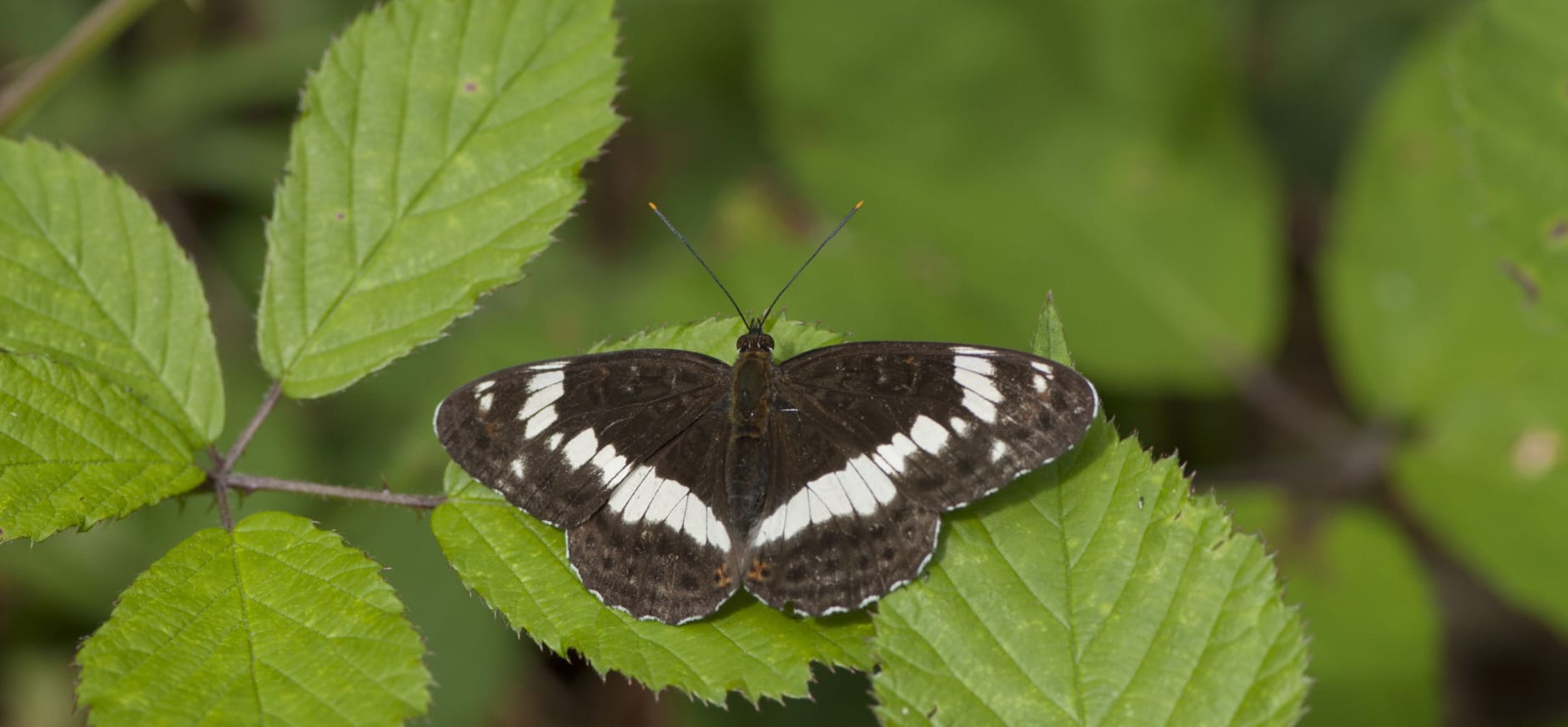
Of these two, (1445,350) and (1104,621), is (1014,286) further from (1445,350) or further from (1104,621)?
(1104,621)

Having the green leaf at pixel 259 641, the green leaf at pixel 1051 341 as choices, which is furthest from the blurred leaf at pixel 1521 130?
the green leaf at pixel 259 641

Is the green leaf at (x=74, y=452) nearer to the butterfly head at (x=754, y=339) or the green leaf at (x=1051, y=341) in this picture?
the butterfly head at (x=754, y=339)

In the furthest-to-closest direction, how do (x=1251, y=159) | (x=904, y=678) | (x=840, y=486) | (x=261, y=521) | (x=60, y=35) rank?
(x=60, y=35) < (x=1251, y=159) < (x=840, y=486) < (x=261, y=521) < (x=904, y=678)

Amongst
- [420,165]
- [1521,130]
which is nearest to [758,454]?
[420,165]

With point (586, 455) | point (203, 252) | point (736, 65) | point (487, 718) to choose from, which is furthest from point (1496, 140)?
point (203, 252)

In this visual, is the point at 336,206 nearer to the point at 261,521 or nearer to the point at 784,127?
the point at 261,521
